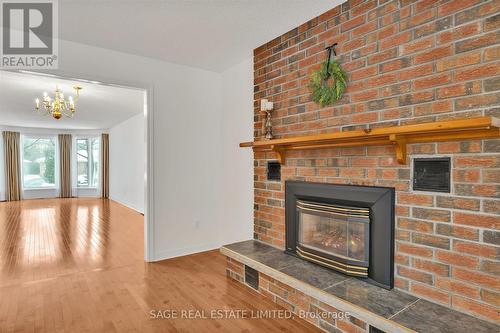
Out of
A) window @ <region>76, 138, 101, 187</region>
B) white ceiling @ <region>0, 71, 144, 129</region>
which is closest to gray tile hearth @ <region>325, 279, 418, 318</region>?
white ceiling @ <region>0, 71, 144, 129</region>

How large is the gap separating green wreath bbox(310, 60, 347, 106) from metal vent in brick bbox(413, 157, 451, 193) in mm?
817

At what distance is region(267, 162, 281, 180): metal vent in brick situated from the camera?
2910 mm

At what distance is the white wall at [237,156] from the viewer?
11.1 ft

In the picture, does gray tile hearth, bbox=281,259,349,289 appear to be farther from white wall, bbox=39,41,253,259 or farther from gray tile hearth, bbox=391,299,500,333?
white wall, bbox=39,41,253,259

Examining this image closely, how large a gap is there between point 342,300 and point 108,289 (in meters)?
2.16

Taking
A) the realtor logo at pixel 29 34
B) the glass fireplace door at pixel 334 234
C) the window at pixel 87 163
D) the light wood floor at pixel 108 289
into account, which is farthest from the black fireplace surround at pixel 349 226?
the window at pixel 87 163

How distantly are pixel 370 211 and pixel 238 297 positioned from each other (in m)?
1.37

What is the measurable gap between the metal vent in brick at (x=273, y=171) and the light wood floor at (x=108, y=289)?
113 cm

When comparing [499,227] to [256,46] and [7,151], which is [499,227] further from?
[7,151]

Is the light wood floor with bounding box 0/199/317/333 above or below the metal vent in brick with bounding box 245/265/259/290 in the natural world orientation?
below

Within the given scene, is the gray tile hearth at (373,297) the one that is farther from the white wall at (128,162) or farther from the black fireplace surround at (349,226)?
the white wall at (128,162)

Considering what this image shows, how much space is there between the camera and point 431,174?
1.75 m

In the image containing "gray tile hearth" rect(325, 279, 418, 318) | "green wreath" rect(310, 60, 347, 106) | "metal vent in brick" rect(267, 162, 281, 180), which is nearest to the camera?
"gray tile hearth" rect(325, 279, 418, 318)

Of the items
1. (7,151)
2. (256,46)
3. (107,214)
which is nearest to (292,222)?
(256,46)
